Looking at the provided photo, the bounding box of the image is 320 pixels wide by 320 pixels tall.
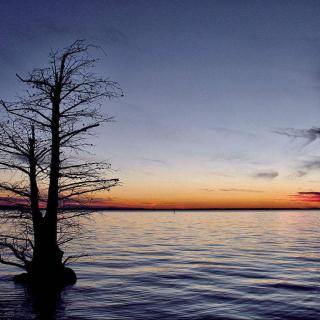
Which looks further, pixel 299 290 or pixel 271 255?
pixel 271 255

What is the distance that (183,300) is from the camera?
1986 cm

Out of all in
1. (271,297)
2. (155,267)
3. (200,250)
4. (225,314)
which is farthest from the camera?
(200,250)

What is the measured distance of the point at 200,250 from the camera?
44.6 meters

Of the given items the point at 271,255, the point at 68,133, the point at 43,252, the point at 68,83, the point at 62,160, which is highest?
the point at 68,83

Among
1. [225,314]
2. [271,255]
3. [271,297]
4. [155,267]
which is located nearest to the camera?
[225,314]

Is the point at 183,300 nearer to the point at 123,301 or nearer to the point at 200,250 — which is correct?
the point at 123,301

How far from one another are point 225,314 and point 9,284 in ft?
43.2

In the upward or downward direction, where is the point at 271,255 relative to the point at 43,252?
downward

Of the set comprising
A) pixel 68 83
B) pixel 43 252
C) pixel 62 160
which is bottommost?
pixel 43 252

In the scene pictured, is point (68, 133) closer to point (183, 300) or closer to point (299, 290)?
point (183, 300)

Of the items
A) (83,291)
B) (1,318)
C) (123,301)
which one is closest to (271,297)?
(123,301)

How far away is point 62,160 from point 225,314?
10.1 meters

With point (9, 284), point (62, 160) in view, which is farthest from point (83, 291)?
point (62, 160)

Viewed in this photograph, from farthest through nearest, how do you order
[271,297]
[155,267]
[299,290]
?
[155,267]
[299,290]
[271,297]
